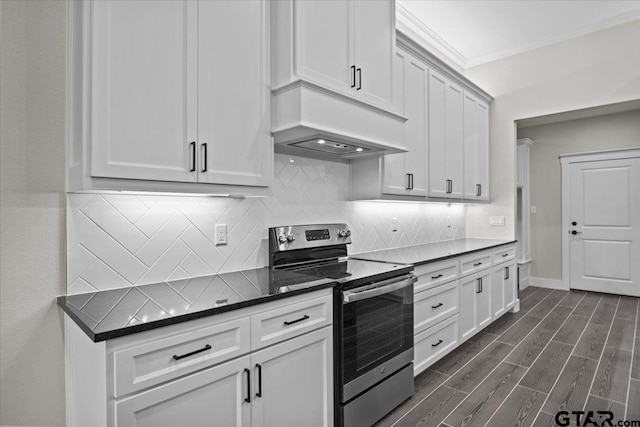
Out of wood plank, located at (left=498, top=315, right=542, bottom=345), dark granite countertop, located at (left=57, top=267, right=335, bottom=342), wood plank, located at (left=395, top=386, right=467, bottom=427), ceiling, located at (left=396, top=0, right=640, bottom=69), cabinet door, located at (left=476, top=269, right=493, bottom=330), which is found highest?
ceiling, located at (left=396, top=0, right=640, bottom=69)

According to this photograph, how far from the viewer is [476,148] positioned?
13.5 feet

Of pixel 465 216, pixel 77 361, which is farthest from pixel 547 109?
pixel 77 361

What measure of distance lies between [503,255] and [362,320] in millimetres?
2674

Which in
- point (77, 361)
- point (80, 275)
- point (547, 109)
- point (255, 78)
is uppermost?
point (547, 109)

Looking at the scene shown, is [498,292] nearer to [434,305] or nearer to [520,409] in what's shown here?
[434,305]

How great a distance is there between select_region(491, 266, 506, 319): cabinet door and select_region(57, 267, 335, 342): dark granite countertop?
2.57 m

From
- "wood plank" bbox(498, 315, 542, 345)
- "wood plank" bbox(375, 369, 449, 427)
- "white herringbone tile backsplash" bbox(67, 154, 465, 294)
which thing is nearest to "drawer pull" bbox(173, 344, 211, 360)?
"white herringbone tile backsplash" bbox(67, 154, 465, 294)

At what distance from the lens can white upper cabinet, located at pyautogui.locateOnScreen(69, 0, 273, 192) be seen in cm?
137

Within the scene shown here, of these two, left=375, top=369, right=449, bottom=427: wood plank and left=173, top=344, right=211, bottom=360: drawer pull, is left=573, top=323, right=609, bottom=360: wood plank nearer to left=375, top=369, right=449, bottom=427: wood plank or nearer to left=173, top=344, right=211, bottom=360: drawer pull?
left=375, top=369, right=449, bottom=427: wood plank

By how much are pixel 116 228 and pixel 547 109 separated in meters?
4.54

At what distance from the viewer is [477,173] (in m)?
4.13

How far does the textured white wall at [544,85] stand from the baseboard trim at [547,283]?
1.97m

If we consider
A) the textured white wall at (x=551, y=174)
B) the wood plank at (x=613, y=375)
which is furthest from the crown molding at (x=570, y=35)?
the wood plank at (x=613, y=375)

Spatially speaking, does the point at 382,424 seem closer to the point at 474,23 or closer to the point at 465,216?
the point at 465,216
